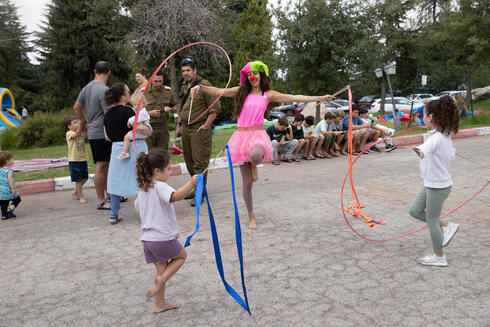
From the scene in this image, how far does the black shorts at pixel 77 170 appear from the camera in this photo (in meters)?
6.12

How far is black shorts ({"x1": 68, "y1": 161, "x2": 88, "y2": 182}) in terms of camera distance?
612 centimetres

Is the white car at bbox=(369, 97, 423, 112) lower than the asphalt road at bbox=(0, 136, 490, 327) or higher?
higher

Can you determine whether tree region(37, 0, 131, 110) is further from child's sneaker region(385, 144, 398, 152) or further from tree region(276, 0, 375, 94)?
child's sneaker region(385, 144, 398, 152)

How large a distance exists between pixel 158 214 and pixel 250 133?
6.64ft

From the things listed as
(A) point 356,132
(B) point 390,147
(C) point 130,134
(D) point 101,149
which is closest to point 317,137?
(A) point 356,132

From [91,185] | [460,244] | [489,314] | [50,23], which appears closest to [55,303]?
[489,314]

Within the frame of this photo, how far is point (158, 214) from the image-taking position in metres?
2.86

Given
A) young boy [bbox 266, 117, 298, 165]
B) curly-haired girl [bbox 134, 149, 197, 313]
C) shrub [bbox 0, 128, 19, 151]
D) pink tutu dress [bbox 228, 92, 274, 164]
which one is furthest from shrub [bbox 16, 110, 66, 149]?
curly-haired girl [bbox 134, 149, 197, 313]

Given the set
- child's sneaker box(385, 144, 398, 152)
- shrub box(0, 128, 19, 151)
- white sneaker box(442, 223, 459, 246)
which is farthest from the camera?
shrub box(0, 128, 19, 151)

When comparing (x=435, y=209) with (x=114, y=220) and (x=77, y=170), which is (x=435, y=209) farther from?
(x=77, y=170)

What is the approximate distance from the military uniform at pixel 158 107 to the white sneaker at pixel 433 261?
4.06 m

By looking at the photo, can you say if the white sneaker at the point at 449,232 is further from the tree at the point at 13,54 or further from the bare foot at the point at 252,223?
the tree at the point at 13,54

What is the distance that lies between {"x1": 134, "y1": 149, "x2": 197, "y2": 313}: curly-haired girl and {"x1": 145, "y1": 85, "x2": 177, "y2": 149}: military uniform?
10.7 feet

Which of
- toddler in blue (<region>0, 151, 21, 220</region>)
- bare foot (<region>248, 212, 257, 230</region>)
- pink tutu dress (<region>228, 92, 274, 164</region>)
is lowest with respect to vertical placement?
bare foot (<region>248, 212, 257, 230</region>)
